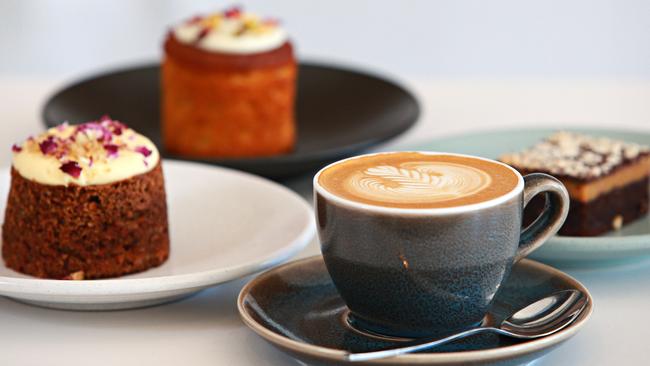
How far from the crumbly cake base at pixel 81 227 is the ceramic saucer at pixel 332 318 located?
0.74 ft

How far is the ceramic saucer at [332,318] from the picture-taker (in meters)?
0.91

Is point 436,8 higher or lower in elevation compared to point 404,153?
lower

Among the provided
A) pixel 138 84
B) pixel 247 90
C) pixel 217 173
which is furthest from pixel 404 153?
pixel 138 84

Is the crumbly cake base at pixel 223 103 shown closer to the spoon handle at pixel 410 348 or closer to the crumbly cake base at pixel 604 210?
the crumbly cake base at pixel 604 210

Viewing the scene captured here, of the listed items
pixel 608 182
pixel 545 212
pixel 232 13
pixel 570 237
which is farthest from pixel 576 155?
pixel 232 13

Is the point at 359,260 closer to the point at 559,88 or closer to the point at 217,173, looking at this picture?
the point at 217,173

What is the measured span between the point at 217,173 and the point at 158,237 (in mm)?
251

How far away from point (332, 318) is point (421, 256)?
0.49 ft

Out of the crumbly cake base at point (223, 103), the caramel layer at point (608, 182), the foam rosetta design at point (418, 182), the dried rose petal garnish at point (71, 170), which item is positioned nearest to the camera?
the foam rosetta design at point (418, 182)

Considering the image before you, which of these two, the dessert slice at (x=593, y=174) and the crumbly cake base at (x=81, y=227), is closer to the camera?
the crumbly cake base at (x=81, y=227)

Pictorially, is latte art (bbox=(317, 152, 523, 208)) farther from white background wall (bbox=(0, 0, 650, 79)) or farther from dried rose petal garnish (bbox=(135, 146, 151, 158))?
white background wall (bbox=(0, 0, 650, 79))

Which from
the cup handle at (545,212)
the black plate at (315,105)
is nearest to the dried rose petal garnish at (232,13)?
the black plate at (315,105)

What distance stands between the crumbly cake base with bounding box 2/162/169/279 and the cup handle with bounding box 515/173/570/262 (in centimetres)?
48

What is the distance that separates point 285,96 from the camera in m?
1.89
